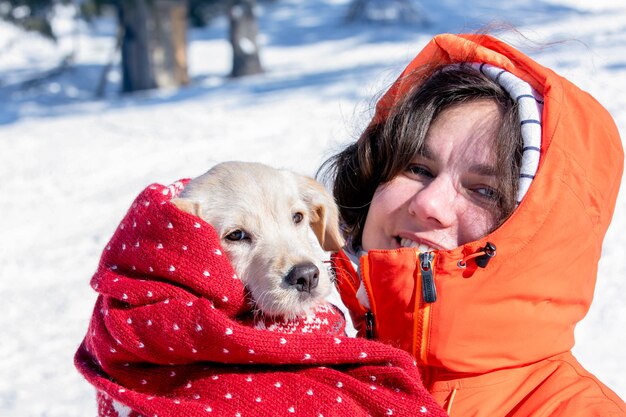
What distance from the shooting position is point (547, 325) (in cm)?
234

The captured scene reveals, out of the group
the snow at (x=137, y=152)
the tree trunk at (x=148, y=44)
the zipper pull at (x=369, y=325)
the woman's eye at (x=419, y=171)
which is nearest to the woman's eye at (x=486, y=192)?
the woman's eye at (x=419, y=171)

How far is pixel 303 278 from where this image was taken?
242 cm

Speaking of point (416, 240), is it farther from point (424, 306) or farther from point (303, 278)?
point (303, 278)

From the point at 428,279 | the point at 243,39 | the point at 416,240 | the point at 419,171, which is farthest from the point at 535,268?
the point at 243,39

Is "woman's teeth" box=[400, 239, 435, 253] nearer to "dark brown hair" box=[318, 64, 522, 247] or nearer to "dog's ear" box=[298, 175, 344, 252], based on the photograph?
"dark brown hair" box=[318, 64, 522, 247]

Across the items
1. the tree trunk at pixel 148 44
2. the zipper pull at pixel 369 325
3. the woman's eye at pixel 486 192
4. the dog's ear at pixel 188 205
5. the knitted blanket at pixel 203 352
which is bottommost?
the tree trunk at pixel 148 44

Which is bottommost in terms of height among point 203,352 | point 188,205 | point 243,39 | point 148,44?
point 148,44

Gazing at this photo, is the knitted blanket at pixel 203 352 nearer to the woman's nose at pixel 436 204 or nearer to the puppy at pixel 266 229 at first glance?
the puppy at pixel 266 229

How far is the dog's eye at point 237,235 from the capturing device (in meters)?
2.59

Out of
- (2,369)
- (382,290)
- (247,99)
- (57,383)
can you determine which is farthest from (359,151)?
(247,99)

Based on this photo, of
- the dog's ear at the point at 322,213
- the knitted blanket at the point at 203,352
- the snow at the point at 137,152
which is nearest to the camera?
the knitted blanket at the point at 203,352

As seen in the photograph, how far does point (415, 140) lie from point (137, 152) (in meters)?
6.70

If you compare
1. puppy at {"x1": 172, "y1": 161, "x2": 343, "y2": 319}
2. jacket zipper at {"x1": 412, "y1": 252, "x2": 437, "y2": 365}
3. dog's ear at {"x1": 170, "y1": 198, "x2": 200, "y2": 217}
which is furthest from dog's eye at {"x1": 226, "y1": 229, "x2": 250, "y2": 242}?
jacket zipper at {"x1": 412, "y1": 252, "x2": 437, "y2": 365}

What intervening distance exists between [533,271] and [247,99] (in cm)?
978
